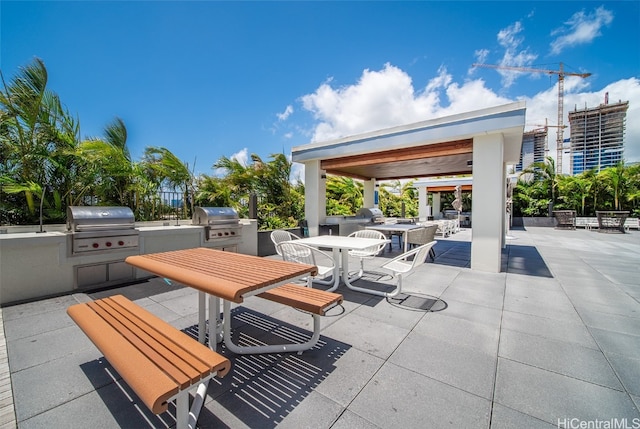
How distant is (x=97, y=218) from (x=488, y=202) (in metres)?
7.52

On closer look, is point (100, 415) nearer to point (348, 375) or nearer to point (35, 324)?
point (348, 375)

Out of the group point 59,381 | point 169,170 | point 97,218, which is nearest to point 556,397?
point 59,381

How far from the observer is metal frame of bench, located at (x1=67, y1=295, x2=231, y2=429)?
1.22 meters

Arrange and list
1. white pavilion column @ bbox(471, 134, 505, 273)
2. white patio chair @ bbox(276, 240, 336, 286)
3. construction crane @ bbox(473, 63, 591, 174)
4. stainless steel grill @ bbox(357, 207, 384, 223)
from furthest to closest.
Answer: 1. construction crane @ bbox(473, 63, 591, 174)
2. stainless steel grill @ bbox(357, 207, 384, 223)
3. white pavilion column @ bbox(471, 134, 505, 273)
4. white patio chair @ bbox(276, 240, 336, 286)

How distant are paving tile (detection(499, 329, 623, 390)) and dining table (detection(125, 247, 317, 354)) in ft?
7.04

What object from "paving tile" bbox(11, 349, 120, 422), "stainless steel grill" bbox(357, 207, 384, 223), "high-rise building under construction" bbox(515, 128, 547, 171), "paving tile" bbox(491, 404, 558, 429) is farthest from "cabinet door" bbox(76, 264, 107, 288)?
"high-rise building under construction" bbox(515, 128, 547, 171)

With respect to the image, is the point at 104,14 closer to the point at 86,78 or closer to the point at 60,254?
the point at 86,78

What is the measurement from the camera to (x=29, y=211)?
5.09m

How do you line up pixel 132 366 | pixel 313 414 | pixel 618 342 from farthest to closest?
pixel 618 342
pixel 313 414
pixel 132 366

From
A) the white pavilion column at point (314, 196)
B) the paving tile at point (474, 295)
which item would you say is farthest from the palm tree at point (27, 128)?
the paving tile at point (474, 295)

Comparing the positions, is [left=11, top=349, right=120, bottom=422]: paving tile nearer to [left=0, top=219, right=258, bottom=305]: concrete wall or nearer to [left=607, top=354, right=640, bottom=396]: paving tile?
[left=0, top=219, right=258, bottom=305]: concrete wall

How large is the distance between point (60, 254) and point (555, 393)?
20.2 feet

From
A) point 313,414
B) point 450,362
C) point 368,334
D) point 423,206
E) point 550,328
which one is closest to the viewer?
point 313,414

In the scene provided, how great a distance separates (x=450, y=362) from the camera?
2.33 meters
